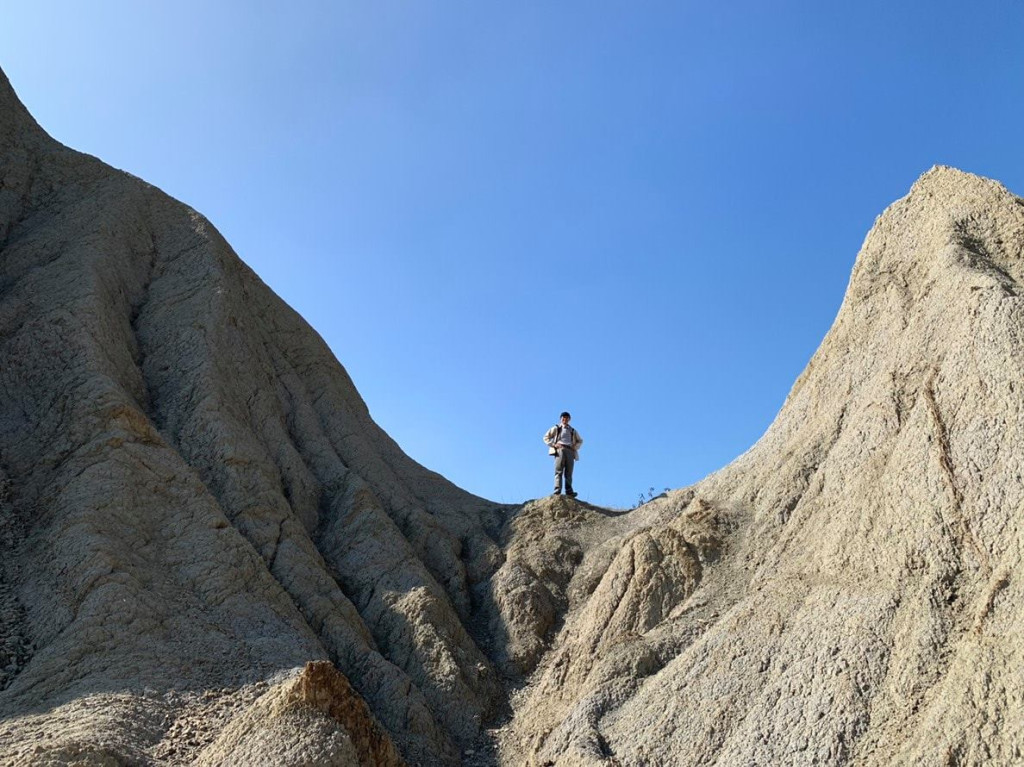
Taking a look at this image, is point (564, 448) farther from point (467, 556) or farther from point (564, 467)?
point (467, 556)

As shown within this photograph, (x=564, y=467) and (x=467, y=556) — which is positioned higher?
(x=564, y=467)

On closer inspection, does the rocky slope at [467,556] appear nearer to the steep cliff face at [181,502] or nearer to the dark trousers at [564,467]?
the steep cliff face at [181,502]

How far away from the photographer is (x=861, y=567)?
14.1 metres

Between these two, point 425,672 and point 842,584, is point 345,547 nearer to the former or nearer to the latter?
point 425,672

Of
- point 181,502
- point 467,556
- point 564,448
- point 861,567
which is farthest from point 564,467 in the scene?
point 861,567

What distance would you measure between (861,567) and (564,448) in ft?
32.6

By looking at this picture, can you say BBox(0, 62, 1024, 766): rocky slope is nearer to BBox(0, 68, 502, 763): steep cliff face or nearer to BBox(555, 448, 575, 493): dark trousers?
BBox(0, 68, 502, 763): steep cliff face

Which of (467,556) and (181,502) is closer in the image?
(181,502)

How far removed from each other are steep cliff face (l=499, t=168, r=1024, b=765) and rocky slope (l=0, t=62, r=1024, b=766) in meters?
0.05

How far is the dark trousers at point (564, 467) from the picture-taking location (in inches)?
918

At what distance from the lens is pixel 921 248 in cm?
1806

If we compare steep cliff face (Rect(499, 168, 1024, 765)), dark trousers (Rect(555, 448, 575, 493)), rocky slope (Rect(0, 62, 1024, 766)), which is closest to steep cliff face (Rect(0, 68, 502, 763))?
rocky slope (Rect(0, 62, 1024, 766))

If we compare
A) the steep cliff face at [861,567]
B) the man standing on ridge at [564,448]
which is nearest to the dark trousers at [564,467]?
the man standing on ridge at [564,448]

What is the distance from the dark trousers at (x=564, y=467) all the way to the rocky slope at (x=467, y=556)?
94 centimetres
